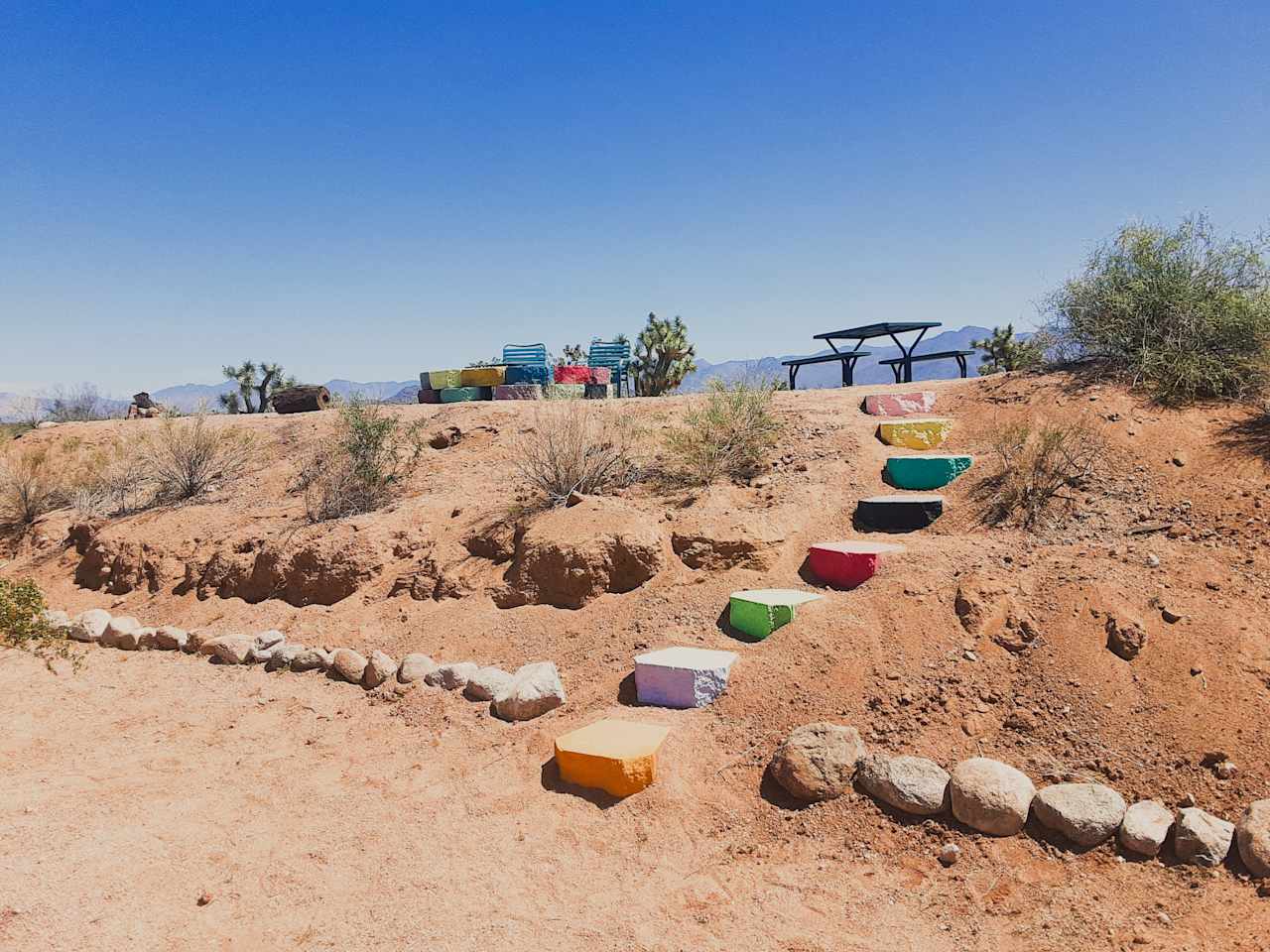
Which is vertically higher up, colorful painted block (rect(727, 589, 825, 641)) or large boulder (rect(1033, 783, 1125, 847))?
colorful painted block (rect(727, 589, 825, 641))

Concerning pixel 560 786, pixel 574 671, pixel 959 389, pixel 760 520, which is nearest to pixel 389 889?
pixel 560 786

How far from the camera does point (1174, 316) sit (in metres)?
5.91

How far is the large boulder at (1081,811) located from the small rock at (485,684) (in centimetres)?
285

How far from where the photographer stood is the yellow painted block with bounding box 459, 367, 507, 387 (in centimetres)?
1151

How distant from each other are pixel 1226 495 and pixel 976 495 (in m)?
1.36

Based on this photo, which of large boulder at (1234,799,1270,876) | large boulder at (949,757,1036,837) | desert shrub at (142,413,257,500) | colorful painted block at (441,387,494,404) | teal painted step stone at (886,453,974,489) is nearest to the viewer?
large boulder at (1234,799,1270,876)

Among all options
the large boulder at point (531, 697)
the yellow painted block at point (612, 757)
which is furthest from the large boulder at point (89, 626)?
the yellow painted block at point (612, 757)

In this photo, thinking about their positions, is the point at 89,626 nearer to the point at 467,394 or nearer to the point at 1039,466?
the point at 467,394

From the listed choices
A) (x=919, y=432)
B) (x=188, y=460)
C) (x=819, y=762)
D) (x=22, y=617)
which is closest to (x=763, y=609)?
(x=819, y=762)

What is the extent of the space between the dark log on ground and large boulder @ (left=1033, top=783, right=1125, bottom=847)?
464 inches

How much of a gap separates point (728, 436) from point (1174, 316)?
361 centimetres

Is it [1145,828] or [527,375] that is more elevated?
[527,375]

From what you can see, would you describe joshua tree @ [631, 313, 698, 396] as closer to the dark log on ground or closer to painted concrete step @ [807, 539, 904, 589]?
the dark log on ground

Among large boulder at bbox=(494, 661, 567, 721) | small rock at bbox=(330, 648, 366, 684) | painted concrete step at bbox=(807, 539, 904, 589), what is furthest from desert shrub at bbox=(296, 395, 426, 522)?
painted concrete step at bbox=(807, 539, 904, 589)
